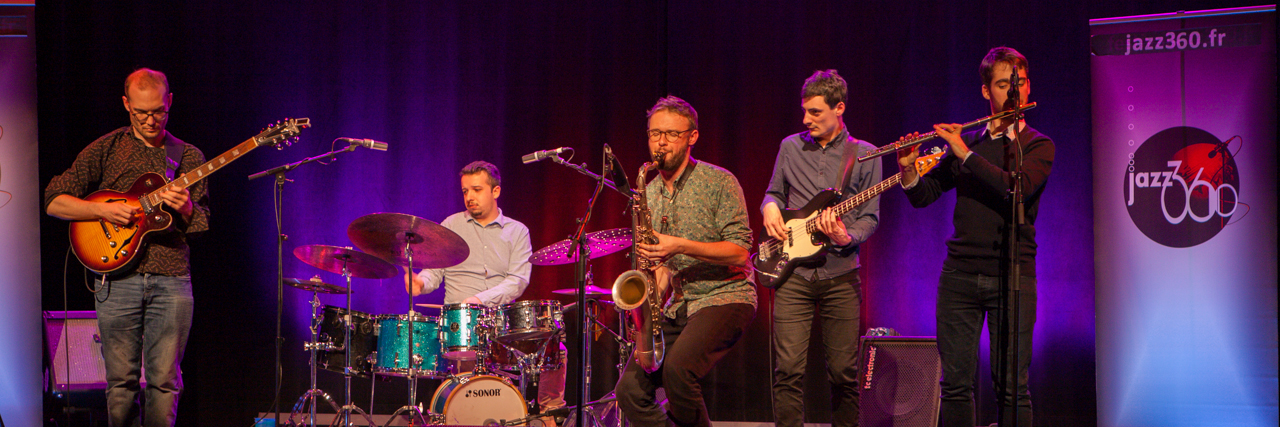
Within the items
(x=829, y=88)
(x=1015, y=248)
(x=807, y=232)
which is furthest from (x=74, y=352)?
(x=1015, y=248)

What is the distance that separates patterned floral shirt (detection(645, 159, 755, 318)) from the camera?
355 centimetres

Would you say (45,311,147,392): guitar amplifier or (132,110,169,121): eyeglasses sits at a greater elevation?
(132,110,169,121): eyeglasses

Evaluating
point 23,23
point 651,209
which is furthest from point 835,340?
point 23,23

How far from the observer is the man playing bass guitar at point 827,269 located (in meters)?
3.87

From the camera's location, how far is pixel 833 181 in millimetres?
4047

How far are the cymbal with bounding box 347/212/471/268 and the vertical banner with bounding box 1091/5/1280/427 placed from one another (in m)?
3.98

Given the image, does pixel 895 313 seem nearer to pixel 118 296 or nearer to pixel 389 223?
pixel 389 223

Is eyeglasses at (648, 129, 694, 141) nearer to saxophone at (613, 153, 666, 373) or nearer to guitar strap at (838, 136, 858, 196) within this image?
saxophone at (613, 153, 666, 373)

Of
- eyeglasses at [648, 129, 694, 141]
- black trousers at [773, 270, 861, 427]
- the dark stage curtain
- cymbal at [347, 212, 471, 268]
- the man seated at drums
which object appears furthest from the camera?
the dark stage curtain

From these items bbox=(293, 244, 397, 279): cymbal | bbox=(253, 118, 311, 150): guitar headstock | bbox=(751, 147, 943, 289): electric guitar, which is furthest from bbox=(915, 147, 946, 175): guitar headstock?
bbox=(253, 118, 311, 150): guitar headstock

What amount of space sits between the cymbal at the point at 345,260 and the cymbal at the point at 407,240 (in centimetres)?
7

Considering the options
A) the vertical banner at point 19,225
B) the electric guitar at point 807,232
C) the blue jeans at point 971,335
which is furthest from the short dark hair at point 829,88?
the vertical banner at point 19,225

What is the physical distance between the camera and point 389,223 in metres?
4.41

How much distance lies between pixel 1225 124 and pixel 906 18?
2.00m
